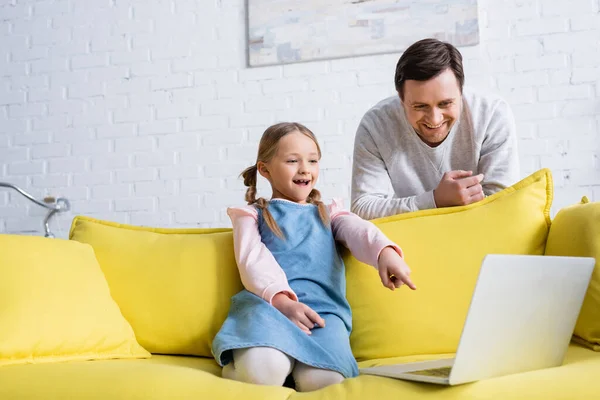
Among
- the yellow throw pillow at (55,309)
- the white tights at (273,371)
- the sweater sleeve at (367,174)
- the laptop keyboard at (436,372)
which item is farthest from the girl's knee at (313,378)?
the sweater sleeve at (367,174)

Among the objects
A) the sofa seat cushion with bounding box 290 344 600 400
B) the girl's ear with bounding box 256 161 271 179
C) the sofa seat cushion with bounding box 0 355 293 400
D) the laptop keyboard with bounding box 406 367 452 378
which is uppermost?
the girl's ear with bounding box 256 161 271 179

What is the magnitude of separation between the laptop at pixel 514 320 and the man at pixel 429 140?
1.91 feet

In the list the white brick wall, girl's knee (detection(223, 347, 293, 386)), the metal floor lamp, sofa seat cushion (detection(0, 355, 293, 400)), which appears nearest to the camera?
sofa seat cushion (detection(0, 355, 293, 400))

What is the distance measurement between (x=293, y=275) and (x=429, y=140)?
2.32 ft

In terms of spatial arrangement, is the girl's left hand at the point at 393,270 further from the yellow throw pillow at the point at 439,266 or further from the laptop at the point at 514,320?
the laptop at the point at 514,320

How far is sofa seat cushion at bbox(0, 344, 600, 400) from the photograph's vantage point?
1039 mm

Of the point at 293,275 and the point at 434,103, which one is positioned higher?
the point at 434,103

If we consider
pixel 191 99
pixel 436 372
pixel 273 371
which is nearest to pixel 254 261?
pixel 273 371

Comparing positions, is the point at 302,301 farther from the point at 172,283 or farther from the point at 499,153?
the point at 499,153

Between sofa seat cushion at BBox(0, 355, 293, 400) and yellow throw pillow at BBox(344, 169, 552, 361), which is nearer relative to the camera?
sofa seat cushion at BBox(0, 355, 293, 400)

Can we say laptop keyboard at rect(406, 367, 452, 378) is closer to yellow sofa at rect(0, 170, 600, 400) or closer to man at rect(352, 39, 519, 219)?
yellow sofa at rect(0, 170, 600, 400)

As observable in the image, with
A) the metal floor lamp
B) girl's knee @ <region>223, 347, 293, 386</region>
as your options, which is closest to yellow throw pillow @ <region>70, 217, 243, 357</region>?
girl's knee @ <region>223, 347, 293, 386</region>

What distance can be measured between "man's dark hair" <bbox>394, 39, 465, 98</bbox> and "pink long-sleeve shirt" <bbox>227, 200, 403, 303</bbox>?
0.49m

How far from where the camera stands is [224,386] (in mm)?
1168
